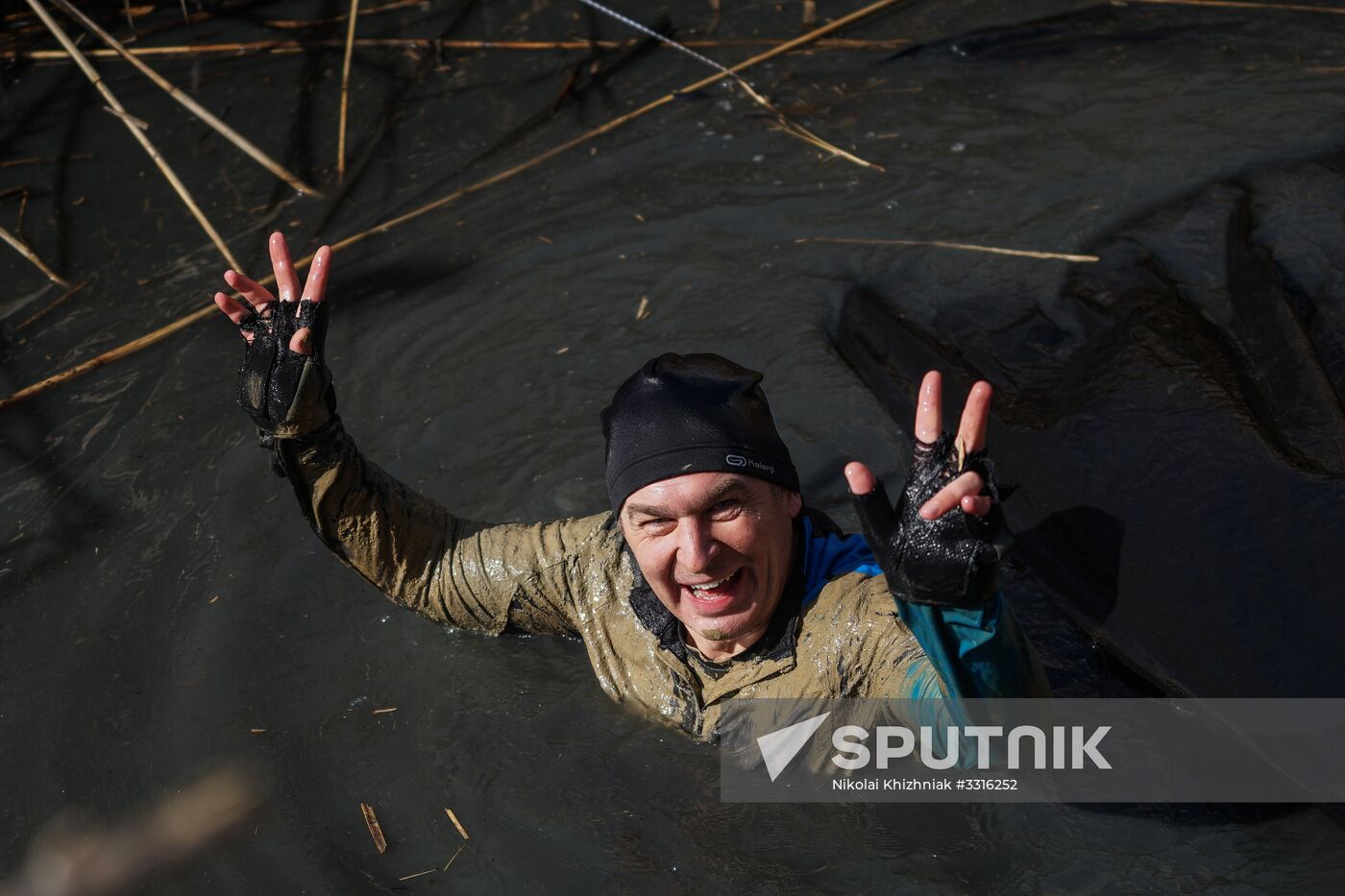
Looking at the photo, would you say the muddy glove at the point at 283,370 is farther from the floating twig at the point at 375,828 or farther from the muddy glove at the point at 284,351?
the floating twig at the point at 375,828

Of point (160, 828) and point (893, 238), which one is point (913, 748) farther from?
point (893, 238)

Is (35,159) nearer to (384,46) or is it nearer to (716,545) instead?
(384,46)

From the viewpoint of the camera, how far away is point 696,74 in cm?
709

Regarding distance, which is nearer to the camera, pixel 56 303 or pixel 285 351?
pixel 285 351

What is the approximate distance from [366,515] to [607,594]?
28.8 inches

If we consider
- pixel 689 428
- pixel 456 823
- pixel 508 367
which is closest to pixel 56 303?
pixel 508 367

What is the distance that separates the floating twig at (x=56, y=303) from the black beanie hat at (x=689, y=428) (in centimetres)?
361

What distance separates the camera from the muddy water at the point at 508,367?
350 cm

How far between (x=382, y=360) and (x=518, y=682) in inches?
73.8

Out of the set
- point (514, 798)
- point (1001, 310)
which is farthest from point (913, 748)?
point (1001, 310)

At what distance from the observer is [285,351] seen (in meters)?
3.46
